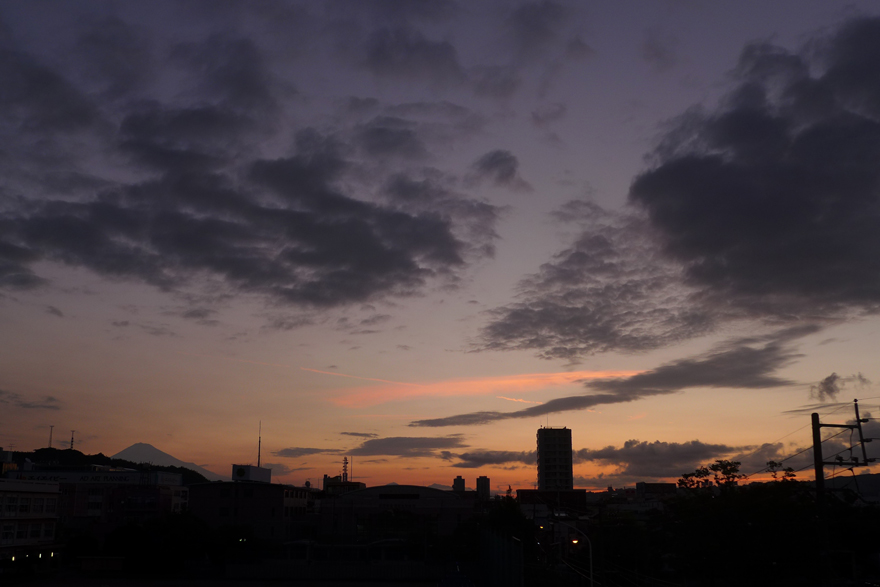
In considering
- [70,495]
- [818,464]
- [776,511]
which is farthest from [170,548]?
[818,464]

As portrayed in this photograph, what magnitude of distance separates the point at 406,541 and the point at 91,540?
41.9 meters

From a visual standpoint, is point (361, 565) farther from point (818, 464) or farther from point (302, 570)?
point (818, 464)

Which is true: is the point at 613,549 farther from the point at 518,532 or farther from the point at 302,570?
the point at 302,570

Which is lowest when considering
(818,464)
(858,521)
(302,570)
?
(302,570)

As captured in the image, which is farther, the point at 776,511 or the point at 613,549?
the point at 613,549

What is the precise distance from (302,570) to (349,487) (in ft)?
238

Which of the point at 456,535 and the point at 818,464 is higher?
the point at 818,464

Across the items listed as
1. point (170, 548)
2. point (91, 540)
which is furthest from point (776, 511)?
point (91, 540)

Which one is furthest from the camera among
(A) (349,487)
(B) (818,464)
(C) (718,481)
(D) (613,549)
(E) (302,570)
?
(A) (349,487)

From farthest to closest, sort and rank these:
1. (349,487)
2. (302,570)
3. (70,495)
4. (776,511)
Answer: (349,487)
(70,495)
(302,570)
(776,511)

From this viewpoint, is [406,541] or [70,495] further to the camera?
[70,495]

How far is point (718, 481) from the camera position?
2101 inches

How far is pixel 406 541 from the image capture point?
9212 centimetres

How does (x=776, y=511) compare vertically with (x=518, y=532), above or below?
above
